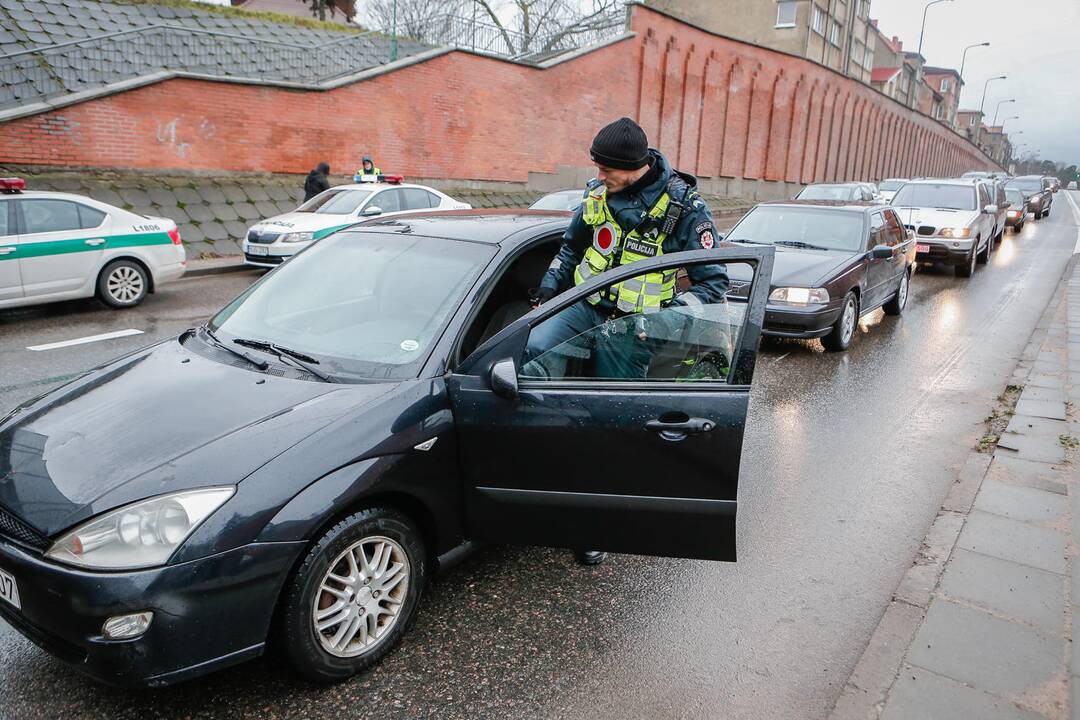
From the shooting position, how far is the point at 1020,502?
4.40 metres

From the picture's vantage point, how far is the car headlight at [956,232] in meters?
14.3

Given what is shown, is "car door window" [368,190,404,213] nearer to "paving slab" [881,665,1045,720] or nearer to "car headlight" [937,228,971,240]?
"car headlight" [937,228,971,240]

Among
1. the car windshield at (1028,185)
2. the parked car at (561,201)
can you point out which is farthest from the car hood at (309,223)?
the car windshield at (1028,185)

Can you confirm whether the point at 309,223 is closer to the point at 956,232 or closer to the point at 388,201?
the point at 388,201

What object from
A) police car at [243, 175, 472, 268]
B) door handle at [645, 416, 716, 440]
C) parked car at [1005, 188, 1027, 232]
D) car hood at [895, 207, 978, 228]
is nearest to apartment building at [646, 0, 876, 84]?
parked car at [1005, 188, 1027, 232]

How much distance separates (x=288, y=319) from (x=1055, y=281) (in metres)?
15.7

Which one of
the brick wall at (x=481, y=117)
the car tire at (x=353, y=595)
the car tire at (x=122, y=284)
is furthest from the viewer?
the brick wall at (x=481, y=117)

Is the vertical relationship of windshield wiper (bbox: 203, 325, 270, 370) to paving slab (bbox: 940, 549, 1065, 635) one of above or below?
above

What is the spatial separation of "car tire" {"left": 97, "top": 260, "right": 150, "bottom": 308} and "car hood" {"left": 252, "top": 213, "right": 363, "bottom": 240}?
2.55 metres

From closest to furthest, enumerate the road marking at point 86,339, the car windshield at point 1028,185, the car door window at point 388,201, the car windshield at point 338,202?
the road marking at point 86,339, the car windshield at point 338,202, the car door window at point 388,201, the car windshield at point 1028,185

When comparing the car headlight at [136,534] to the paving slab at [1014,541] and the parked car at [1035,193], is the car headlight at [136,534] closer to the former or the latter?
the paving slab at [1014,541]

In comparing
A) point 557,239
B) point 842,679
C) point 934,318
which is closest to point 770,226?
point 934,318

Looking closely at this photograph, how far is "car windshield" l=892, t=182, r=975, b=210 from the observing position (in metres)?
15.2

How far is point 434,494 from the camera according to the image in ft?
9.61
